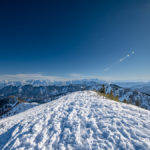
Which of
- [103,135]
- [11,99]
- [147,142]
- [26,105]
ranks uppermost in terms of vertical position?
[147,142]

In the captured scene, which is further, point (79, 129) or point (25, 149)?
point (79, 129)

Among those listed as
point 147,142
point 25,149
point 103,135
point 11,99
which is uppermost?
point 147,142

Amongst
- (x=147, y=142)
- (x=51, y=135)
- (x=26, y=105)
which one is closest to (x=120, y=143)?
(x=147, y=142)

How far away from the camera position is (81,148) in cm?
289

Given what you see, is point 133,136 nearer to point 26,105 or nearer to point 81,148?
point 81,148

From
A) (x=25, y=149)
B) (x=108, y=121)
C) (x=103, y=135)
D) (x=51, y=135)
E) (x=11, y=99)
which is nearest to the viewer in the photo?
(x=25, y=149)

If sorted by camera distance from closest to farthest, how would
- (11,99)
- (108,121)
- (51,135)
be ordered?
1. (51,135)
2. (108,121)
3. (11,99)

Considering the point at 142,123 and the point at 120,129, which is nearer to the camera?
the point at 120,129

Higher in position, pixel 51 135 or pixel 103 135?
pixel 103 135

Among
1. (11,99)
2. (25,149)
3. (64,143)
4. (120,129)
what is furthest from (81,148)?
(11,99)

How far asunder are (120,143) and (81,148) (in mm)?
1484

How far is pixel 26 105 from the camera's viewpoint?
236 ft

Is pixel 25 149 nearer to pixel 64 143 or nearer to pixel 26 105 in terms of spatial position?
pixel 64 143

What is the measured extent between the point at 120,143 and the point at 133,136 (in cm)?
73
